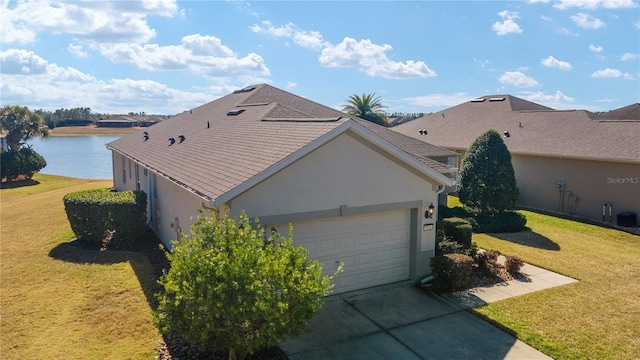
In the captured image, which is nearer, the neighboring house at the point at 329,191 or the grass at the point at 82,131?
the neighboring house at the point at 329,191

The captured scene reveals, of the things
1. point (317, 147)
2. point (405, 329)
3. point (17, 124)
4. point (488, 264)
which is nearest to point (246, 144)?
point (317, 147)

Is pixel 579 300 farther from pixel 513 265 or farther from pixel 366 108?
pixel 366 108

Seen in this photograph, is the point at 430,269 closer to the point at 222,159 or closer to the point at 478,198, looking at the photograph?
the point at 222,159

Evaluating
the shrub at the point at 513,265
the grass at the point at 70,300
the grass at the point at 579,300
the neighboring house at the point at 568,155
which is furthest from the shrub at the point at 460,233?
the neighboring house at the point at 568,155

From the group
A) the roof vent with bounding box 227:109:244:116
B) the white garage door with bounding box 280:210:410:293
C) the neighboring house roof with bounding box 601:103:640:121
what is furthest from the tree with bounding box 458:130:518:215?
the neighboring house roof with bounding box 601:103:640:121

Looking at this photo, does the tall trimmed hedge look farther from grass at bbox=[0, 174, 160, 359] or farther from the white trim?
the white trim

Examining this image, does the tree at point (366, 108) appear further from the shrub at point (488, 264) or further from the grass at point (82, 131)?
the grass at point (82, 131)

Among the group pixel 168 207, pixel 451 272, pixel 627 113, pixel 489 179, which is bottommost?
pixel 451 272

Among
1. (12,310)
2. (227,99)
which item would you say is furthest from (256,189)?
(227,99)
